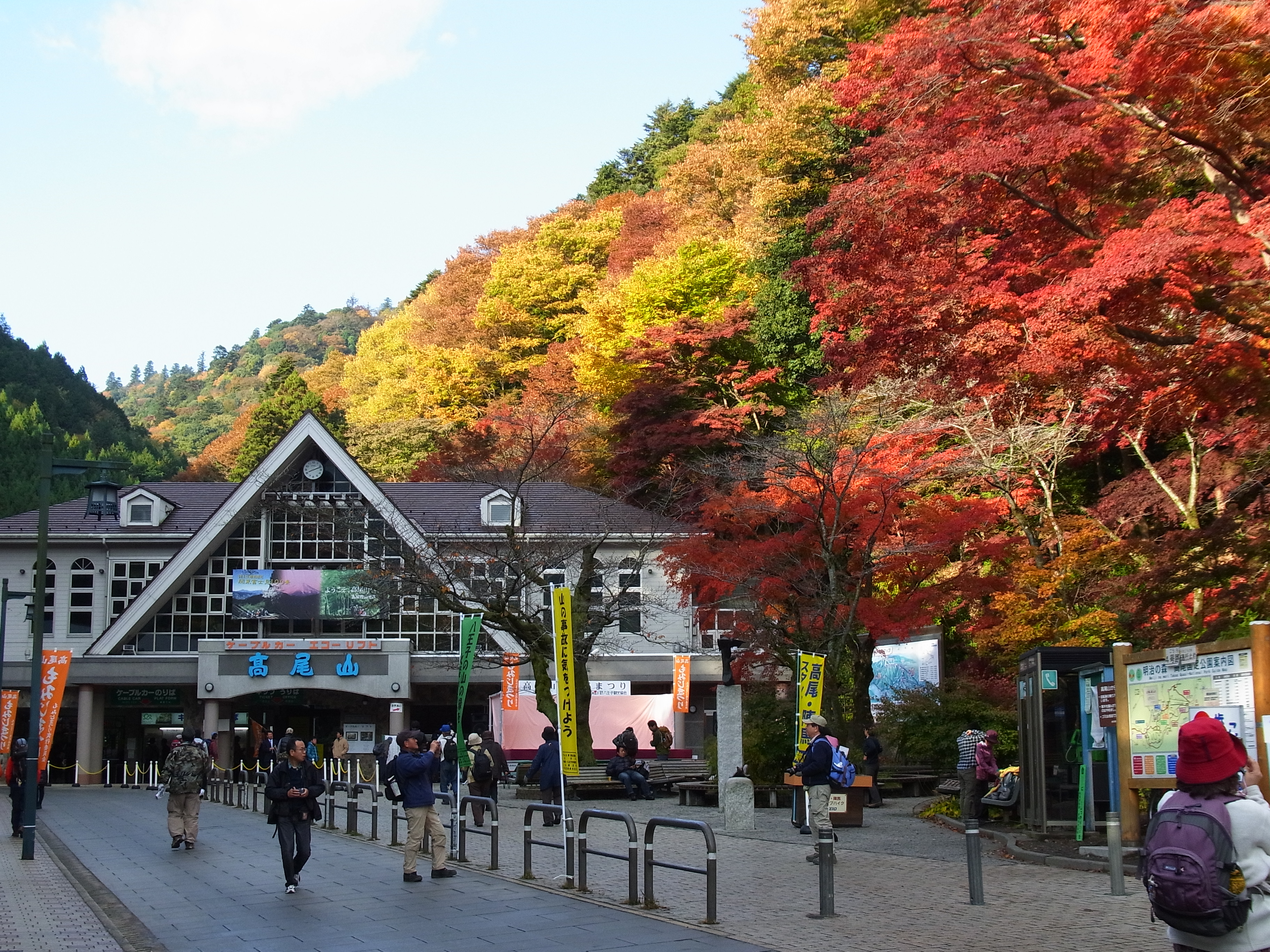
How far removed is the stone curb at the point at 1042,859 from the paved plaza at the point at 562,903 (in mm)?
168

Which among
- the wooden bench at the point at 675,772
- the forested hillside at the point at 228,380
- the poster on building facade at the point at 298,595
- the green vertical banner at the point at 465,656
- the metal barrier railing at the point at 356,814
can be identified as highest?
the forested hillside at the point at 228,380

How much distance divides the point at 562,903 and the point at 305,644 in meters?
26.6

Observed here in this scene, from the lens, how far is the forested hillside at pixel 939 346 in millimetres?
10727

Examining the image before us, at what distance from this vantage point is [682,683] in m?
31.5

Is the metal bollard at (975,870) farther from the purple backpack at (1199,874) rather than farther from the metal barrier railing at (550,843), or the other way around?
the purple backpack at (1199,874)

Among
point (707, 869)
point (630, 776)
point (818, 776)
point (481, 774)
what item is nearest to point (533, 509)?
point (630, 776)

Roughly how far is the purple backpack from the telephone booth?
32.0 ft

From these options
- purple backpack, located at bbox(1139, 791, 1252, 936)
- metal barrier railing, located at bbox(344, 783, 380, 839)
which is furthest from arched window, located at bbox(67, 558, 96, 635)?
purple backpack, located at bbox(1139, 791, 1252, 936)

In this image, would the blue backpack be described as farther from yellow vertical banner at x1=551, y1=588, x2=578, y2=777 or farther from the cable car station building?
the cable car station building

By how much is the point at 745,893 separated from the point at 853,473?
1184 cm

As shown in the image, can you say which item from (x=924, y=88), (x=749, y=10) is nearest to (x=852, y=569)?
(x=924, y=88)

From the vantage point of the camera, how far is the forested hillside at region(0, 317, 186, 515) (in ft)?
206

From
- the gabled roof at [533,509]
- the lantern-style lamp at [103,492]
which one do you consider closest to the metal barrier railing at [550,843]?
the lantern-style lamp at [103,492]

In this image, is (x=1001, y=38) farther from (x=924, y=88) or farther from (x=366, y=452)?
(x=366, y=452)
